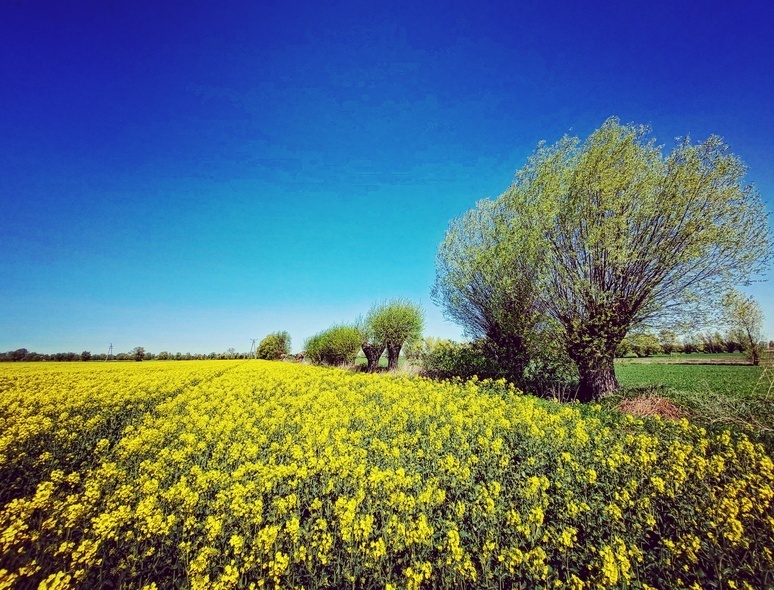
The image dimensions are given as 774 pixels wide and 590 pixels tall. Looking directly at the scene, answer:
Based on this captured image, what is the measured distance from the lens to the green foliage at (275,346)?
53094mm

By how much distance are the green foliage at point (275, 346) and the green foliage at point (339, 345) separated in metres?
17.3

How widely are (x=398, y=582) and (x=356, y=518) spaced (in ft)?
2.81

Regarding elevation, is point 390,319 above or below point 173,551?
above

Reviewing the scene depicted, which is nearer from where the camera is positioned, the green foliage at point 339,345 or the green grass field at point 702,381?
the green grass field at point 702,381

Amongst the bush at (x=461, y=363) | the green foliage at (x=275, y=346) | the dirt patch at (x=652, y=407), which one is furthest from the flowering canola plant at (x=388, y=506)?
the green foliage at (x=275, y=346)

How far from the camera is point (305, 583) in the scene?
151 inches

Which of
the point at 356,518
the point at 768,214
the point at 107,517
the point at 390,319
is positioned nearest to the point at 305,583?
the point at 356,518

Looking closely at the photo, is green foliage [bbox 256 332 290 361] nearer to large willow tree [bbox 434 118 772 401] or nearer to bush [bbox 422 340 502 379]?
bush [bbox 422 340 502 379]

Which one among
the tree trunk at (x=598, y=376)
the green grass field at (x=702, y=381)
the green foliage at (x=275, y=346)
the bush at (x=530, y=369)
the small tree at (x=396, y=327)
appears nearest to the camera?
the tree trunk at (x=598, y=376)

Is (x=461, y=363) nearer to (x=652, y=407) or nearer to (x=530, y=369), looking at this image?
(x=530, y=369)

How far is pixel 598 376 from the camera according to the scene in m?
14.6

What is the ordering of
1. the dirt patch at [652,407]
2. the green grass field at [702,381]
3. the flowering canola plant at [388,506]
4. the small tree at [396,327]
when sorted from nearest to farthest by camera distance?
1. the flowering canola plant at [388,506]
2. the dirt patch at [652,407]
3. the green grass field at [702,381]
4. the small tree at [396,327]

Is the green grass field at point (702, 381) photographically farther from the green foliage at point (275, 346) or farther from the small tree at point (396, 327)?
the green foliage at point (275, 346)

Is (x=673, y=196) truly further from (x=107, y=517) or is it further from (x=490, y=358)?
(x=107, y=517)
